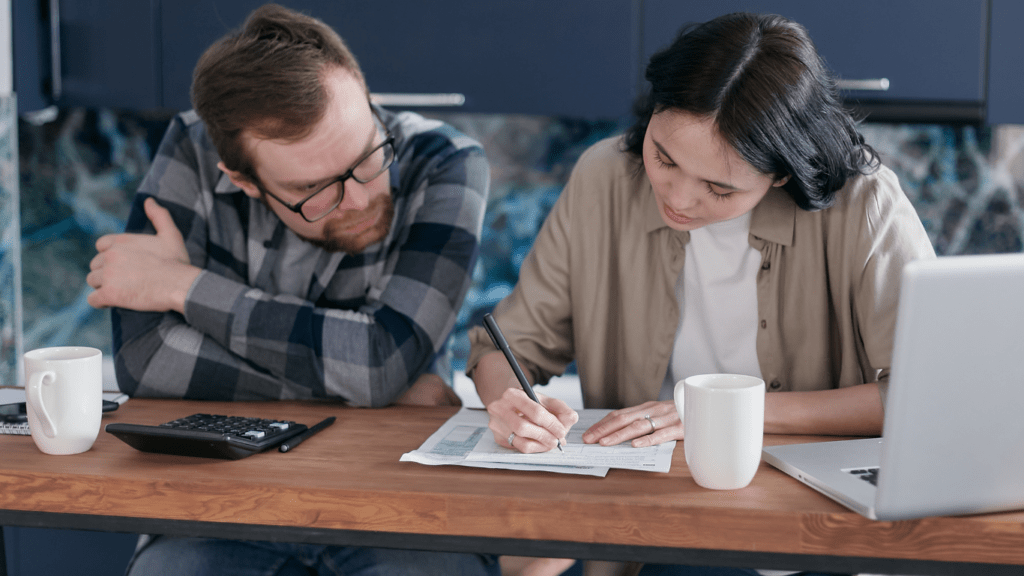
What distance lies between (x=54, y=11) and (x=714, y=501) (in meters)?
2.13

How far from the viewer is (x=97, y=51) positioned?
2.10 m

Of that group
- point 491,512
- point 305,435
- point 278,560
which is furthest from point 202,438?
point 491,512

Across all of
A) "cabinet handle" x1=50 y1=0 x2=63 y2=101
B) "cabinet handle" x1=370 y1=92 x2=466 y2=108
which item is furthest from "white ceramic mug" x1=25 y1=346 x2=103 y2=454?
"cabinet handle" x1=50 y1=0 x2=63 y2=101

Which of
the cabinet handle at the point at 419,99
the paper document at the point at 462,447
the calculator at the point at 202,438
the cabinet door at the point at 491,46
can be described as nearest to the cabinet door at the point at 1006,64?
the cabinet door at the point at 491,46

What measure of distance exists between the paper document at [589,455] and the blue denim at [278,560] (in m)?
0.15

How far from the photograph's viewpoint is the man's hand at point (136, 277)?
1277mm

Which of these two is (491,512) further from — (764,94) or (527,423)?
(764,94)

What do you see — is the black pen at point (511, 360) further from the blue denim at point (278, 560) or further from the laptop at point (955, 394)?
the laptop at point (955, 394)

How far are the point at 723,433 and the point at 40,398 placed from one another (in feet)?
2.55

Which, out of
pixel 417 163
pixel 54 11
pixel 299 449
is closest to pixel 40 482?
pixel 299 449

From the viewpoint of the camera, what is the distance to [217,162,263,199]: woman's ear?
1.40 m

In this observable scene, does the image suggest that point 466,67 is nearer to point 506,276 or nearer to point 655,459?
point 506,276

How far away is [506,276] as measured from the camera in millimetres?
2490

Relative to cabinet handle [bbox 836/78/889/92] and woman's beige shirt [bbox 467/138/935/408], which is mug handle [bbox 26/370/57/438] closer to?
woman's beige shirt [bbox 467/138/935/408]
